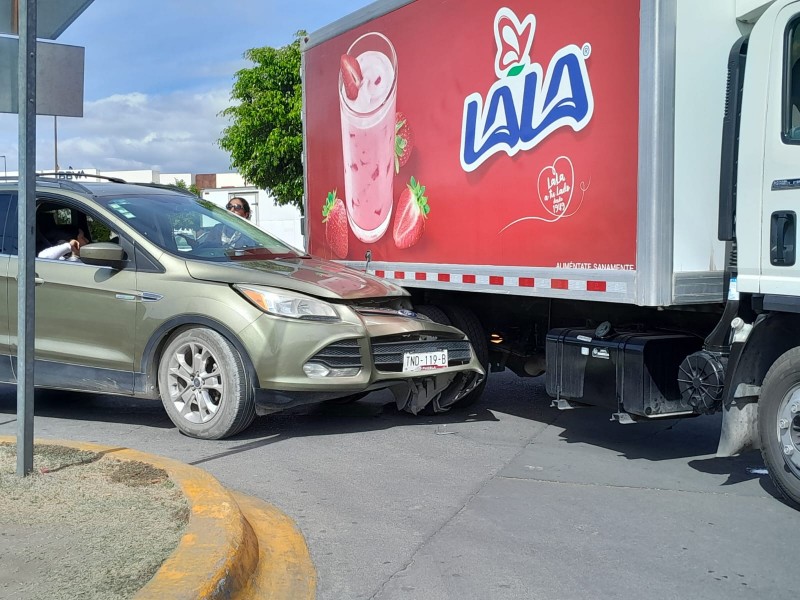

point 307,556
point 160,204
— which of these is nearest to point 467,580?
point 307,556

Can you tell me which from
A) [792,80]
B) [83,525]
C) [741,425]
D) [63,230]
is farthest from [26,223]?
[792,80]

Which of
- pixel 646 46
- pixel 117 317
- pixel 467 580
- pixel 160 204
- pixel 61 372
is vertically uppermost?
pixel 646 46

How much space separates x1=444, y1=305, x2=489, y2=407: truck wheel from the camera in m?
7.25

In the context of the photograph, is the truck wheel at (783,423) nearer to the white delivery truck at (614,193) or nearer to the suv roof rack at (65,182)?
the white delivery truck at (614,193)

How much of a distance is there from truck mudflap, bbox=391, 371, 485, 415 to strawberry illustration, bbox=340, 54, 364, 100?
259 centimetres

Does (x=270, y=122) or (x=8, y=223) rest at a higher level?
(x=270, y=122)

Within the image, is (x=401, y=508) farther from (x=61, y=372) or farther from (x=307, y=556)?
(x=61, y=372)

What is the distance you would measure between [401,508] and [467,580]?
1.02 meters

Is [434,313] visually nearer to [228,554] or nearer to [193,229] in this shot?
[193,229]

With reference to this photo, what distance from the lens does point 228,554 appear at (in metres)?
3.41

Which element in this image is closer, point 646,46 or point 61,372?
point 646,46

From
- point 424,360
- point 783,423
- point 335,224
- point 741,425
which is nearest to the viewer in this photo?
point 783,423

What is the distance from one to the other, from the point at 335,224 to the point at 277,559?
15.3ft

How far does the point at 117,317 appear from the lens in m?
6.35
